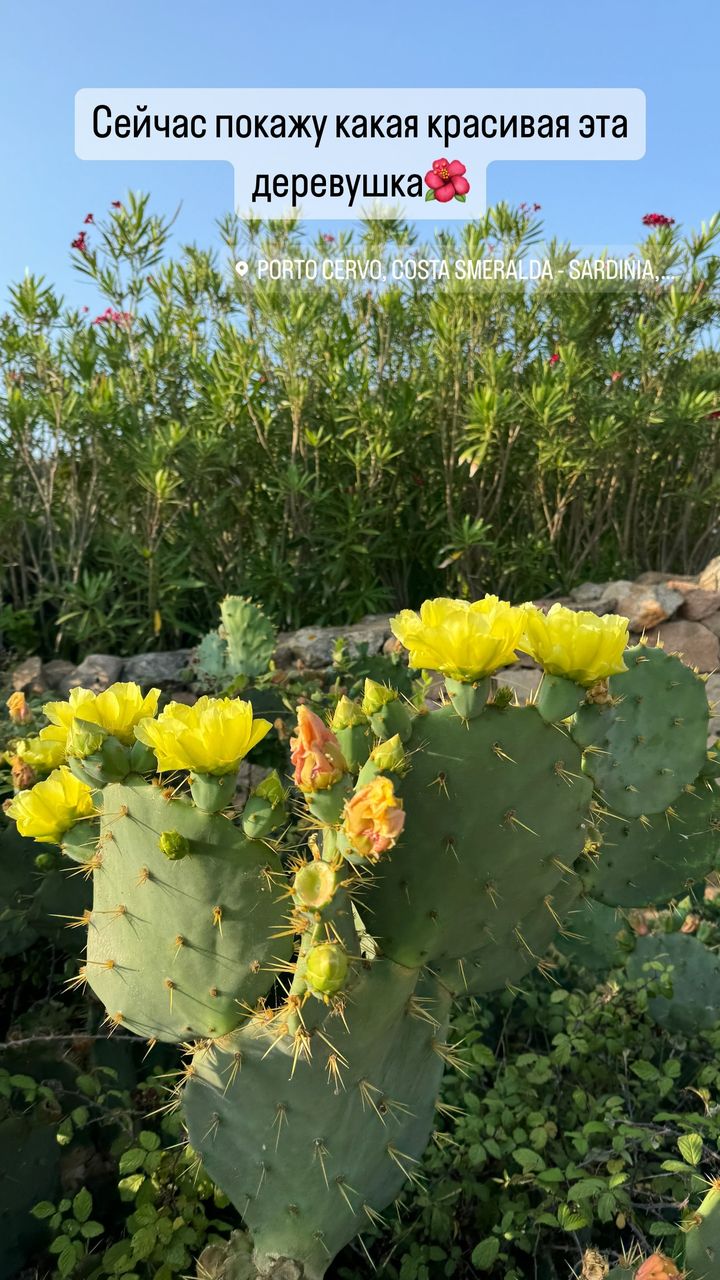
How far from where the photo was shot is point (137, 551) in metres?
4.52

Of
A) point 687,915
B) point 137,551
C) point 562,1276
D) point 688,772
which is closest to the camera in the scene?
point 562,1276

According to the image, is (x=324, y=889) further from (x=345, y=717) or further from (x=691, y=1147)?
(x=691, y=1147)

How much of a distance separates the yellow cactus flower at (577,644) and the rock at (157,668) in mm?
3167

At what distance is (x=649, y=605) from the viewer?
4.22m

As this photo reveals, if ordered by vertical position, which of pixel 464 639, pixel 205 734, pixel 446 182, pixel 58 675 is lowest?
pixel 58 675

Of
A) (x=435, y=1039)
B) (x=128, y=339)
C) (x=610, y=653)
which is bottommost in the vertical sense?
(x=435, y=1039)

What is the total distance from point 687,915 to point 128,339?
4.07m

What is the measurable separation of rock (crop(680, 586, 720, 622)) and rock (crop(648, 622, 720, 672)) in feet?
0.23

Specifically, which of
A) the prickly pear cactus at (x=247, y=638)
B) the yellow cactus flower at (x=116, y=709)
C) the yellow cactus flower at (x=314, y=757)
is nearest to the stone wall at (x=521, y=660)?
the prickly pear cactus at (x=247, y=638)

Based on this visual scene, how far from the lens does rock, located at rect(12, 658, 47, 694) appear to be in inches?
152

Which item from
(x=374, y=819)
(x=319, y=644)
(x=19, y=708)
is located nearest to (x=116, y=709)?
(x=374, y=819)

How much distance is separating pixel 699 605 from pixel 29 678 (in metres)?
3.42

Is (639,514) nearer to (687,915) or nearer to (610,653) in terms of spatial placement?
(687,915)

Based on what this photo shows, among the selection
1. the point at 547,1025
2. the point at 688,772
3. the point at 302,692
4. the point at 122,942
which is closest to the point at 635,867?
the point at 688,772
